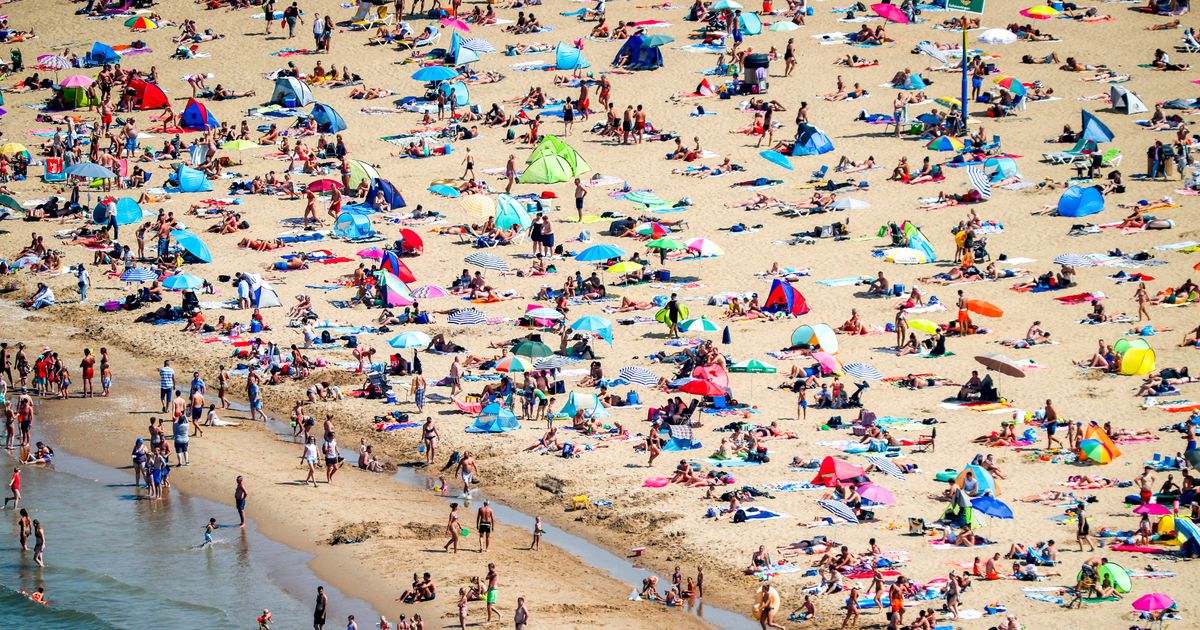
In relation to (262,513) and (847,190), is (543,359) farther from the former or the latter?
(847,190)

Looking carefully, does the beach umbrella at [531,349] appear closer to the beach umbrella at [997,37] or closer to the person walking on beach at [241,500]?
the person walking on beach at [241,500]

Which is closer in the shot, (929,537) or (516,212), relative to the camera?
(929,537)

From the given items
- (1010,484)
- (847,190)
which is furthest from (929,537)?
(847,190)

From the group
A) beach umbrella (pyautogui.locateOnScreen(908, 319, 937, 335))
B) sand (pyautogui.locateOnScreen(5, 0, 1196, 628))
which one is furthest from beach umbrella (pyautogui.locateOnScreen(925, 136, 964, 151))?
beach umbrella (pyautogui.locateOnScreen(908, 319, 937, 335))

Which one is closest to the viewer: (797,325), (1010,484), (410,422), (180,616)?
(180,616)

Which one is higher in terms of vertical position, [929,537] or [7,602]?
[929,537]

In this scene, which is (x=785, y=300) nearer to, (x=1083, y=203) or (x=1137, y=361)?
(x=1137, y=361)

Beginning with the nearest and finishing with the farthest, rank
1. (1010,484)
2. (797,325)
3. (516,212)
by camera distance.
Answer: (1010,484), (797,325), (516,212)
